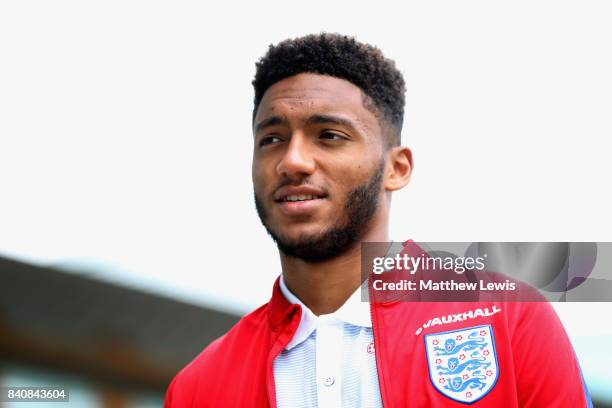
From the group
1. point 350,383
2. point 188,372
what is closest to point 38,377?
point 188,372

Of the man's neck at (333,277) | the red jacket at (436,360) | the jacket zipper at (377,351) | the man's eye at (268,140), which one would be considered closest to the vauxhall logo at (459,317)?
the red jacket at (436,360)

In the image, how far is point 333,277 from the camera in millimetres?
2271

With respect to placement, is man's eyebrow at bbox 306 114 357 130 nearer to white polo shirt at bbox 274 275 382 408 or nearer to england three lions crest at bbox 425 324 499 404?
white polo shirt at bbox 274 275 382 408

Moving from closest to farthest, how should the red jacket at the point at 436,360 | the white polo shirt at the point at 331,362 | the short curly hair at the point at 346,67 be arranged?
the red jacket at the point at 436,360
the white polo shirt at the point at 331,362
the short curly hair at the point at 346,67

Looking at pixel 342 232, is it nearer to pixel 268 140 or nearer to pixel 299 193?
pixel 299 193

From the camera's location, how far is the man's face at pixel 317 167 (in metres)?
2.14

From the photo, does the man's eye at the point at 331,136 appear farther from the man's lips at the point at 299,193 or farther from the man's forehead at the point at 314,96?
the man's lips at the point at 299,193

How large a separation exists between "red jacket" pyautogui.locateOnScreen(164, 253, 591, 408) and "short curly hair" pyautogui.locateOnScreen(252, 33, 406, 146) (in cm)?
59

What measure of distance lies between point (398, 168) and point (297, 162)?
0.43 m

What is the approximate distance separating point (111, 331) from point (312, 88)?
5.47 m

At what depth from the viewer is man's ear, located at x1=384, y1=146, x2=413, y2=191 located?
234 centimetres

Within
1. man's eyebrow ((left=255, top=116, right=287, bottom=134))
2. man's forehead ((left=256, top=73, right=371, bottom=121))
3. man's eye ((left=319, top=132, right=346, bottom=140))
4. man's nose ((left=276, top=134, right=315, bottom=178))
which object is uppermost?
man's forehead ((left=256, top=73, right=371, bottom=121))

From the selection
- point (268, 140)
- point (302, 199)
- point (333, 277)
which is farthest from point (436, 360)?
point (268, 140)

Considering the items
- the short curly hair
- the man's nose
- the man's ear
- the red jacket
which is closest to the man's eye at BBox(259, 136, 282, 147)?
the man's nose
